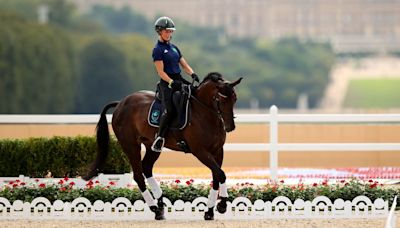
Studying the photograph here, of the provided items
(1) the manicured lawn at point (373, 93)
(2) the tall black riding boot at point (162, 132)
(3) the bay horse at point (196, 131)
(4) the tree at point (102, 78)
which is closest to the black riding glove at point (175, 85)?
(3) the bay horse at point (196, 131)

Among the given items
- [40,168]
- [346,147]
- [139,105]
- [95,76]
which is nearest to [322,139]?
[346,147]

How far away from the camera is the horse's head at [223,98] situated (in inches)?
624

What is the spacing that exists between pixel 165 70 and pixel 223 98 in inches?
42.1

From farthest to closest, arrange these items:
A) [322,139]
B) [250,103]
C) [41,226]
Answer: [250,103], [322,139], [41,226]

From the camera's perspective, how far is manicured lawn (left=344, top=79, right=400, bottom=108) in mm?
123688

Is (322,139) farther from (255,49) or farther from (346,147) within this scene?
(255,49)

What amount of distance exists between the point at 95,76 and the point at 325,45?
63802 millimetres

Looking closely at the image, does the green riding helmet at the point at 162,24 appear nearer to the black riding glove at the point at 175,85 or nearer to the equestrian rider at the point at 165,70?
the equestrian rider at the point at 165,70

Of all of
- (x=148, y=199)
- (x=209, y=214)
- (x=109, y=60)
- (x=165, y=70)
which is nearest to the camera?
(x=209, y=214)

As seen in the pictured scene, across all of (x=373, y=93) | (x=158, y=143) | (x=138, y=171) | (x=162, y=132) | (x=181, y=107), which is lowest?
(x=373, y=93)

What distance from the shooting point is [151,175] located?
674 inches

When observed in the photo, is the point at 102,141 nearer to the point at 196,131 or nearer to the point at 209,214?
Answer: the point at 196,131

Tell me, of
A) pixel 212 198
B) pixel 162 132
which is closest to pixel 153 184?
pixel 162 132

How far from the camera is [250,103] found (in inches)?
4877
